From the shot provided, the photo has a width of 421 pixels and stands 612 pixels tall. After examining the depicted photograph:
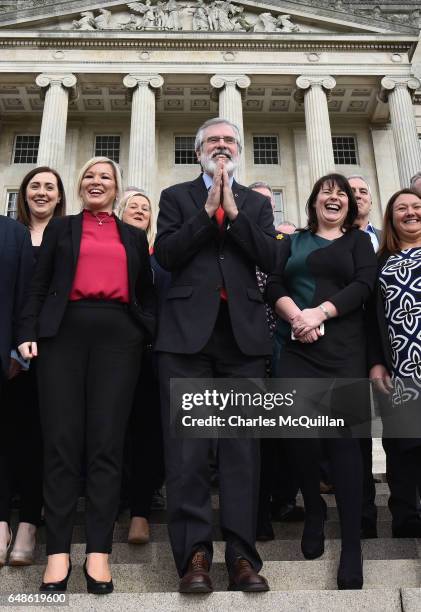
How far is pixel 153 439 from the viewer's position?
4652 mm

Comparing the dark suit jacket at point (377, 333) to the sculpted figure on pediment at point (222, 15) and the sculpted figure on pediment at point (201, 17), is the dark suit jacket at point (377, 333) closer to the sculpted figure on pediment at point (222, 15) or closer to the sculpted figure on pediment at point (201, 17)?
the sculpted figure on pediment at point (201, 17)

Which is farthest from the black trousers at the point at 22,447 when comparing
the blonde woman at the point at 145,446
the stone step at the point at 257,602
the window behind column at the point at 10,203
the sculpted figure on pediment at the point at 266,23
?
the sculpted figure on pediment at the point at 266,23

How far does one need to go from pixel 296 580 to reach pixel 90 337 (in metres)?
2.05

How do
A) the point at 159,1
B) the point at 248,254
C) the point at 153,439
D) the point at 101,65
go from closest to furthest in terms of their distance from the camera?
the point at 248,254
the point at 153,439
the point at 101,65
the point at 159,1

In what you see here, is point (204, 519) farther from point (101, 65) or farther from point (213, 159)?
→ point (101, 65)

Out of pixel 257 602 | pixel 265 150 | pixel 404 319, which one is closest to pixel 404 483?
pixel 404 319

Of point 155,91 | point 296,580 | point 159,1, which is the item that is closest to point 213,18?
point 159,1

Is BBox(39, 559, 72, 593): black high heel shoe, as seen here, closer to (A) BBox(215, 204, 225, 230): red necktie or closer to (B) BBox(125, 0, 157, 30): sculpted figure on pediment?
(A) BBox(215, 204, 225, 230): red necktie

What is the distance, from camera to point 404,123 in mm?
23516

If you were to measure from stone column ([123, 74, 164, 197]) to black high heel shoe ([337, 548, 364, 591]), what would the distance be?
1873 cm

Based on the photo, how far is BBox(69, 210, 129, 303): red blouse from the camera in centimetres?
396

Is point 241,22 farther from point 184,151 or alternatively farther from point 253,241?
point 253,241

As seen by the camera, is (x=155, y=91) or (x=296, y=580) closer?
(x=296, y=580)

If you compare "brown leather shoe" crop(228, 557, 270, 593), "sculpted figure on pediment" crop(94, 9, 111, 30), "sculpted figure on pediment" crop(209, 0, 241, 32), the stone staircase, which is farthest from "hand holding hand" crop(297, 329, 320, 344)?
"sculpted figure on pediment" crop(94, 9, 111, 30)
